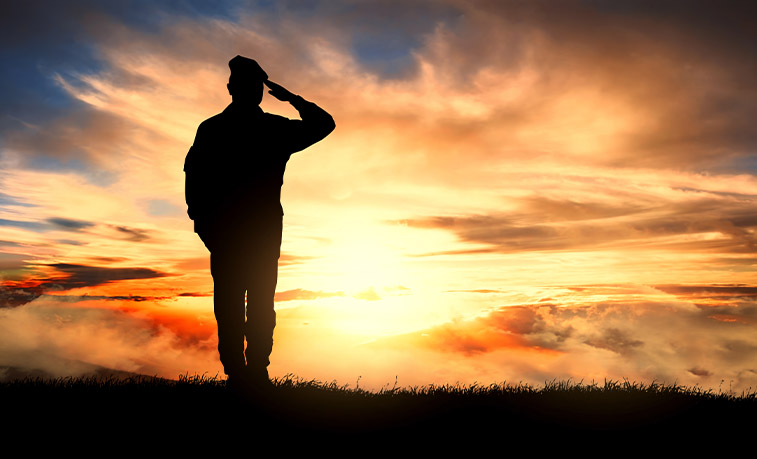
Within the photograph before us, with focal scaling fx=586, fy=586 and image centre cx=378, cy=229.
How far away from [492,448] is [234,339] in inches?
154

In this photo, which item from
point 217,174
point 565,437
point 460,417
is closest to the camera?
point 565,437

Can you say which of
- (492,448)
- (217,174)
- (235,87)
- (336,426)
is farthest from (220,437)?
(235,87)

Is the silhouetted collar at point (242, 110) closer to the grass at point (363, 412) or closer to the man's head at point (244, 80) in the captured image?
the man's head at point (244, 80)

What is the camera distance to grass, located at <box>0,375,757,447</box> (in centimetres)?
697

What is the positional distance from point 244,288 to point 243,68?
125 inches

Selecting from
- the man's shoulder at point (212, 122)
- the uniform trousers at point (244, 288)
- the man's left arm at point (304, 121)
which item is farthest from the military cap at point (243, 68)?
the uniform trousers at point (244, 288)

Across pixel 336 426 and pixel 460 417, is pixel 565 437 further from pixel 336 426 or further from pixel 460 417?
pixel 336 426

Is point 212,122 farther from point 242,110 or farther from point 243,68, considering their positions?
point 243,68

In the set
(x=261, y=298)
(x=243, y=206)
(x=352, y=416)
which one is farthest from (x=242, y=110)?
(x=352, y=416)

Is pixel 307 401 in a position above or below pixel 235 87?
below

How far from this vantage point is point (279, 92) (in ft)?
28.6

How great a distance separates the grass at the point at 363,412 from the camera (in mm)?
6973

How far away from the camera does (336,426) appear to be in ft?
24.0

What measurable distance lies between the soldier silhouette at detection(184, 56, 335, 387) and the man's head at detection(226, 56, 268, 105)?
1cm
